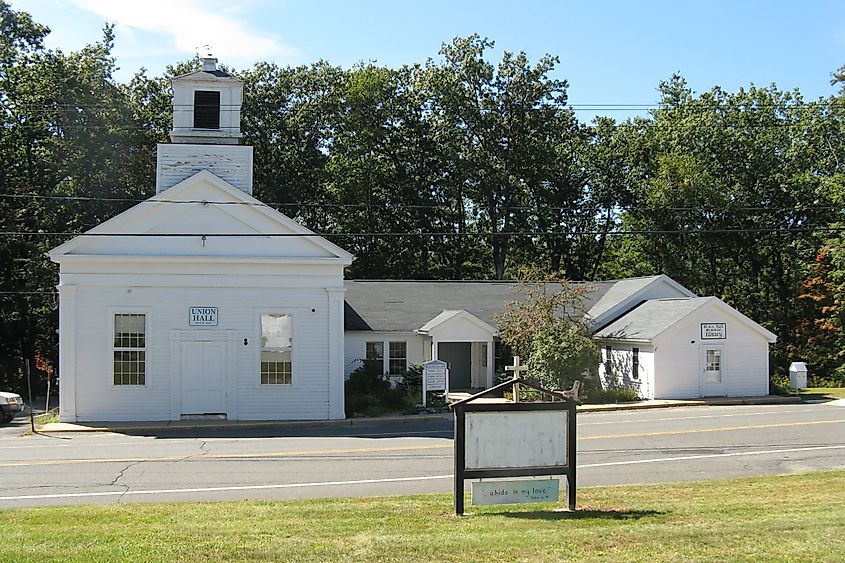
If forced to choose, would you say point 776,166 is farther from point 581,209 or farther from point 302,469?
point 302,469

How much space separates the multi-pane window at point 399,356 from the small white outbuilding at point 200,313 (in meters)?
7.46

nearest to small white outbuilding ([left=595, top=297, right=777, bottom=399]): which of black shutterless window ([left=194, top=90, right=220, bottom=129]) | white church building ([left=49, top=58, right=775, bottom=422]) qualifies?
white church building ([left=49, top=58, right=775, bottom=422])

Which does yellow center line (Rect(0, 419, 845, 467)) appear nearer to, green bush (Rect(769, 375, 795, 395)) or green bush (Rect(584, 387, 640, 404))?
green bush (Rect(584, 387, 640, 404))

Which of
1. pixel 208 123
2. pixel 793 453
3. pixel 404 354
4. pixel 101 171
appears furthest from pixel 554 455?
pixel 101 171

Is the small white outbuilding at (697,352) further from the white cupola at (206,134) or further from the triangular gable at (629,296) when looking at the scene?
the white cupola at (206,134)

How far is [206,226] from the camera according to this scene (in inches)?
1023

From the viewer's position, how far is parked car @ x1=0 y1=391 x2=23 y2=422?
26.3 metres

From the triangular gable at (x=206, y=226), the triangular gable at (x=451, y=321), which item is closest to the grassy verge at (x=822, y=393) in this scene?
the triangular gable at (x=451, y=321)

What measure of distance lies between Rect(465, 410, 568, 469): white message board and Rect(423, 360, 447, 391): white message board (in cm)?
1691

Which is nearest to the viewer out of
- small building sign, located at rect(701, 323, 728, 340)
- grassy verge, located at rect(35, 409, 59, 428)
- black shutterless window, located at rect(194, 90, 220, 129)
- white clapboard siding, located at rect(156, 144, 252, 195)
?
grassy verge, located at rect(35, 409, 59, 428)

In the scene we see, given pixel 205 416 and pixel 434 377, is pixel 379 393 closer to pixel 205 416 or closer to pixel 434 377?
pixel 434 377

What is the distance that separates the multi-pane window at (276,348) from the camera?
26062 mm

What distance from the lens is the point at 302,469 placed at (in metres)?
16.5

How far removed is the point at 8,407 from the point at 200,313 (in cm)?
652
